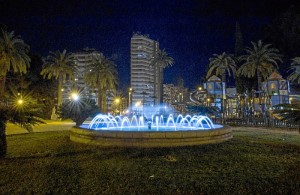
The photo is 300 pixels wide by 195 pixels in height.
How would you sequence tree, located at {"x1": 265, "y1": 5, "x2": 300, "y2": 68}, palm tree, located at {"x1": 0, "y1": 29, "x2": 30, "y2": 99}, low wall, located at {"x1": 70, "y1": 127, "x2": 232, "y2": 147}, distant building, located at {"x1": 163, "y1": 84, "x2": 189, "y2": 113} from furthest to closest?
distant building, located at {"x1": 163, "y1": 84, "x2": 189, "y2": 113}, tree, located at {"x1": 265, "y1": 5, "x2": 300, "y2": 68}, palm tree, located at {"x1": 0, "y1": 29, "x2": 30, "y2": 99}, low wall, located at {"x1": 70, "y1": 127, "x2": 232, "y2": 147}

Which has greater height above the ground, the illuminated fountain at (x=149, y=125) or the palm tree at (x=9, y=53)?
the palm tree at (x=9, y=53)

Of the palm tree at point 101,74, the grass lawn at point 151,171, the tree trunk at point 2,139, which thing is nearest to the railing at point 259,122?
the grass lawn at point 151,171

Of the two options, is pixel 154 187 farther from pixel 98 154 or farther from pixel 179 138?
A: pixel 179 138

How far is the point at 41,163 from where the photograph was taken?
7.49m

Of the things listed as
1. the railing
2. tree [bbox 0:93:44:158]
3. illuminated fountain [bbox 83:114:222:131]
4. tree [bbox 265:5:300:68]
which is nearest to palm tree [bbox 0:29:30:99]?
illuminated fountain [bbox 83:114:222:131]

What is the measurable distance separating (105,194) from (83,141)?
20.9 ft

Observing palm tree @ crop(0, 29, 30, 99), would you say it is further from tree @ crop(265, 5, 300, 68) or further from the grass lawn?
tree @ crop(265, 5, 300, 68)

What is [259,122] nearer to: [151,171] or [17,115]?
[151,171]

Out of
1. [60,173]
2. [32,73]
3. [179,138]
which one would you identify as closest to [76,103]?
[179,138]

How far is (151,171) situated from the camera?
652cm

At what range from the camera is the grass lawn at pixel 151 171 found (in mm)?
5215

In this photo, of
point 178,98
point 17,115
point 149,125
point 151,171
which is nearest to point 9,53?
point 149,125

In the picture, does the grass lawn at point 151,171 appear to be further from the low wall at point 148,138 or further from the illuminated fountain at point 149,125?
the illuminated fountain at point 149,125

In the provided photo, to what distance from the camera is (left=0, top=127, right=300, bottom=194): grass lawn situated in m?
5.21
